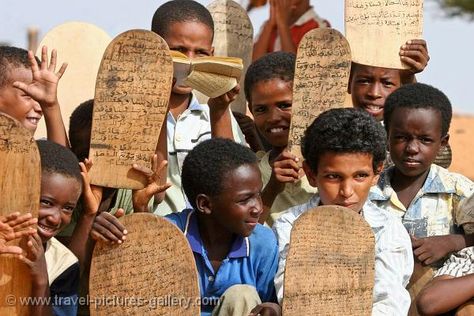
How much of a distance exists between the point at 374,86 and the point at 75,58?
1.51 metres

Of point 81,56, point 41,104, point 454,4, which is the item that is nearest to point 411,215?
point 41,104

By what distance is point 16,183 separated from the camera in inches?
165

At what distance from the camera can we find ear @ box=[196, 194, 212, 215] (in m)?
4.72

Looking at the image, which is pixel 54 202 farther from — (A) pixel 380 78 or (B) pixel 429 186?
(A) pixel 380 78

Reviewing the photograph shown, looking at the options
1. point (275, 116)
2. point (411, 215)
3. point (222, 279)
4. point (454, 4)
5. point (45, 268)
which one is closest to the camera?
point (45, 268)

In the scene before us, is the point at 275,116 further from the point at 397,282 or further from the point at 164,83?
the point at 397,282

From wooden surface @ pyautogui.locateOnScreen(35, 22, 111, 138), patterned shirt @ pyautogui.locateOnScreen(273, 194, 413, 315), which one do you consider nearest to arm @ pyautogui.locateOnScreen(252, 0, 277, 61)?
wooden surface @ pyautogui.locateOnScreen(35, 22, 111, 138)

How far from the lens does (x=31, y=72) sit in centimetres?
507

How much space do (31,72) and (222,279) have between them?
→ 3.97 ft

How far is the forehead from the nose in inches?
47.1

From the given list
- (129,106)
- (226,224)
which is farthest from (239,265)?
(129,106)

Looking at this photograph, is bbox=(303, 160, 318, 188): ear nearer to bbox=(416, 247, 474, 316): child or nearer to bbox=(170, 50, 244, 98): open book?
bbox=(170, 50, 244, 98): open book

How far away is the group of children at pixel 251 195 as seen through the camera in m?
4.51

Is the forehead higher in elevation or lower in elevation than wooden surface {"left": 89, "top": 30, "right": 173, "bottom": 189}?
higher
